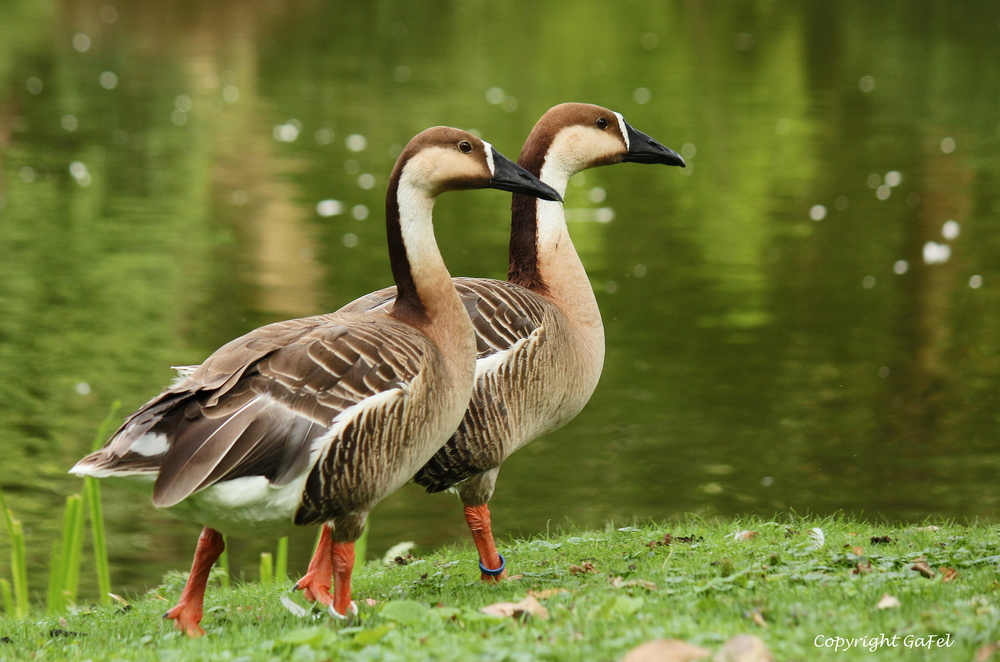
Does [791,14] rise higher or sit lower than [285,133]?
higher

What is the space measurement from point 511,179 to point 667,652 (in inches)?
118

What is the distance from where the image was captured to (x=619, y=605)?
4891 millimetres

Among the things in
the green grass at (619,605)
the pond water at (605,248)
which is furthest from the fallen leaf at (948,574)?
the pond water at (605,248)

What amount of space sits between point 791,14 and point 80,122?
31.3 m

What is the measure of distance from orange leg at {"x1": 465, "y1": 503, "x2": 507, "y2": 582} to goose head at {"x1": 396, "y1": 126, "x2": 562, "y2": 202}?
2055 millimetres

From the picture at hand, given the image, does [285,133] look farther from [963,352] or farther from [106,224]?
[963,352]

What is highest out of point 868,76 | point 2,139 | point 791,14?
point 791,14

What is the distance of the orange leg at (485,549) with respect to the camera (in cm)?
674

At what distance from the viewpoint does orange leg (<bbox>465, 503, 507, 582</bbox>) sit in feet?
22.1

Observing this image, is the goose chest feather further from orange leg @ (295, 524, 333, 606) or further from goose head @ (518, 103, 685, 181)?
orange leg @ (295, 524, 333, 606)

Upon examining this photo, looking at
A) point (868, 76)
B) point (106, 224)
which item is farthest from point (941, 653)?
point (868, 76)

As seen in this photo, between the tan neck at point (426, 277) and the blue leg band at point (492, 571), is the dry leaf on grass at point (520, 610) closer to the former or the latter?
the tan neck at point (426, 277)

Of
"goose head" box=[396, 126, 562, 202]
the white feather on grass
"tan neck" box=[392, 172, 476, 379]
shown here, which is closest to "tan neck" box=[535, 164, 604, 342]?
"goose head" box=[396, 126, 562, 202]

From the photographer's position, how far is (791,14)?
155 ft
